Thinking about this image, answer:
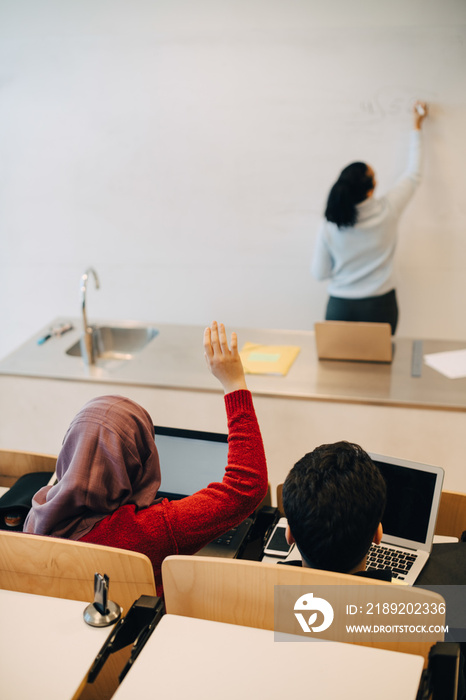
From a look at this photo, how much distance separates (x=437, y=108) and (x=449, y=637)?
2.82 meters

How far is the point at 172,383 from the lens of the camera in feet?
8.20

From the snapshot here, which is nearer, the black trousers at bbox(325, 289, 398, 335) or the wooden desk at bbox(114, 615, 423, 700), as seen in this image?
the wooden desk at bbox(114, 615, 423, 700)

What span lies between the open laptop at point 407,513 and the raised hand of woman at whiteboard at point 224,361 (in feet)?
1.43

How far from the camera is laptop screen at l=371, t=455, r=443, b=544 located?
58.2 inches

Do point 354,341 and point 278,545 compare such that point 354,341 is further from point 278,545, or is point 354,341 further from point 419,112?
point 419,112

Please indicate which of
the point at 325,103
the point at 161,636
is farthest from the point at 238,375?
the point at 325,103

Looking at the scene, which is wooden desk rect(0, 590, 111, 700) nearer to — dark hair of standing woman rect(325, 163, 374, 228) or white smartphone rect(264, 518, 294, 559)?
white smartphone rect(264, 518, 294, 559)

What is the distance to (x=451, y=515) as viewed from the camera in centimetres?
159

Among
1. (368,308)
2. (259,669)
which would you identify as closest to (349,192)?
(368,308)

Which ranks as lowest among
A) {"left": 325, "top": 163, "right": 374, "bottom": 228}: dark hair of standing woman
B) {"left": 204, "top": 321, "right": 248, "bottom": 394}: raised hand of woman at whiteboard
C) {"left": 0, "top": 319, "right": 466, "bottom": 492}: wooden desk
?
{"left": 0, "top": 319, "right": 466, "bottom": 492}: wooden desk

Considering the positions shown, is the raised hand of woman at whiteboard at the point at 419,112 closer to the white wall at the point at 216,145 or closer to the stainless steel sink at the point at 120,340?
the white wall at the point at 216,145

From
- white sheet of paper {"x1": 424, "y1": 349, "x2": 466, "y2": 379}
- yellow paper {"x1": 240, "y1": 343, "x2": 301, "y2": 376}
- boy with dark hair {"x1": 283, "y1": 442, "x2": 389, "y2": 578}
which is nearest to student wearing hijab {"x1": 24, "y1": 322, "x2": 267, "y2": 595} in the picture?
boy with dark hair {"x1": 283, "y1": 442, "x2": 389, "y2": 578}

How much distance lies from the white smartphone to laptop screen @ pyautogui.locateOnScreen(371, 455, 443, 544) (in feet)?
0.83

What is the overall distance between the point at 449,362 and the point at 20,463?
1714mm
